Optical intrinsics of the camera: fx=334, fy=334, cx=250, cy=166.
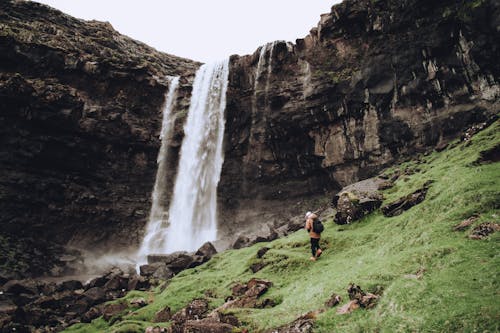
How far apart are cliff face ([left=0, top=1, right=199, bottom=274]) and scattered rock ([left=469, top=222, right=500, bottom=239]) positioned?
114 ft

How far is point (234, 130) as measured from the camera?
41.7 m

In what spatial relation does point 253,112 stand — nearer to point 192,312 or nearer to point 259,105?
point 259,105

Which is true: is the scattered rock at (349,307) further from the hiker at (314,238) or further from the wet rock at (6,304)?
the wet rock at (6,304)

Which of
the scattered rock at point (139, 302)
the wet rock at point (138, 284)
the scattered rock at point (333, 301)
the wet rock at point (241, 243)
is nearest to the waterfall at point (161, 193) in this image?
the wet rock at point (241, 243)

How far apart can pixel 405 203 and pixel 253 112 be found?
27.0 meters

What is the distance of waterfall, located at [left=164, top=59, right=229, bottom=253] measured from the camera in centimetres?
3799

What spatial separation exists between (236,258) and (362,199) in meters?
8.44

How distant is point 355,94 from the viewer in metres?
34.2

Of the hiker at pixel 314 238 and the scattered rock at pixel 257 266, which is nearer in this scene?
the hiker at pixel 314 238

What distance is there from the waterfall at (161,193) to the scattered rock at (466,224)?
32.0m

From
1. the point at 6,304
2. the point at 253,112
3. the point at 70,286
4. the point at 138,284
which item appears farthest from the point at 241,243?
the point at 253,112

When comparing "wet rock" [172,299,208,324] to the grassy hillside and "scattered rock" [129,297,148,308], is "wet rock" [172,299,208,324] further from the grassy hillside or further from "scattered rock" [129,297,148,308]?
"scattered rock" [129,297,148,308]

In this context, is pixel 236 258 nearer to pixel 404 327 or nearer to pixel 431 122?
pixel 404 327

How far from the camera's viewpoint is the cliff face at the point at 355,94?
28.0m
